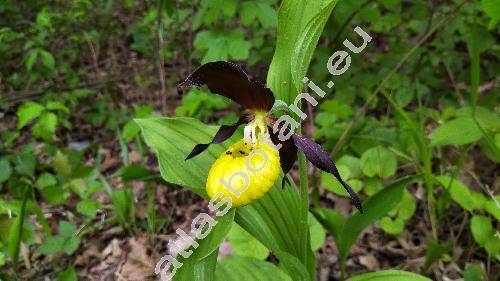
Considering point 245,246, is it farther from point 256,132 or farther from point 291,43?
point 291,43

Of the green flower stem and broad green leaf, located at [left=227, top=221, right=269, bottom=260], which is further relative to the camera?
broad green leaf, located at [left=227, top=221, right=269, bottom=260]

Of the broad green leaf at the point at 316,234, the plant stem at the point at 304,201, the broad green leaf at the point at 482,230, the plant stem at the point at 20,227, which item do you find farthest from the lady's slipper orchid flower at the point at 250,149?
the plant stem at the point at 20,227

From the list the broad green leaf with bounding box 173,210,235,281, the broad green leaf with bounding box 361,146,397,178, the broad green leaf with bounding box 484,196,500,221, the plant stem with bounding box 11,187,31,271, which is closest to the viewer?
the broad green leaf with bounding box 173,210,235,281

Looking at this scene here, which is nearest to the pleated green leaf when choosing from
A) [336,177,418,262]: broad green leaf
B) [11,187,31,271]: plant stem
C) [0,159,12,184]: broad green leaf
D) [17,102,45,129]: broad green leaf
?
[336,177,418,262]: broad green leaf

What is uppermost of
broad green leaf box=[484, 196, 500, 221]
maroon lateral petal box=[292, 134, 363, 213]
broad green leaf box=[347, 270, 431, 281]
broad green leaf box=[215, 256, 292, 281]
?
maroon lateral petal box=[292, 134, 363, 213]

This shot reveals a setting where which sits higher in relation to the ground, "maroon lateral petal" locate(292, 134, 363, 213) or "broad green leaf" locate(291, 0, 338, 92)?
"broad green leaf" locate(291, 0, 338, 92)

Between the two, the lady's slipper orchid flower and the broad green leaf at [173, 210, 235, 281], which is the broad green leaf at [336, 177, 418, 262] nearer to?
the lady's slipper orchid flower

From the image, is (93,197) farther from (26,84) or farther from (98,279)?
(26,84)

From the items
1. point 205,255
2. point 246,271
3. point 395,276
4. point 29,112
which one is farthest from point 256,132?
point 29,112

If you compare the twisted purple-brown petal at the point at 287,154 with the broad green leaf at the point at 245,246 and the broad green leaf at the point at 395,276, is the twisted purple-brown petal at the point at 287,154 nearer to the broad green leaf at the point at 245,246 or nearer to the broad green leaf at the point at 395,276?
the broad green leaf at the point at 395,276
